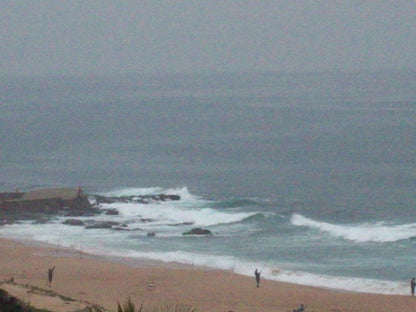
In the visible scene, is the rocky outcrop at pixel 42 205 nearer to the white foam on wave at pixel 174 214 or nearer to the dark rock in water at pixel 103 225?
the white foam on wave at pixel 174 214

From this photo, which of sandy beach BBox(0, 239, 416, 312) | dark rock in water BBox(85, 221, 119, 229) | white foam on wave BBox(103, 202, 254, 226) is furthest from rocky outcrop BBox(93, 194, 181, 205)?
sandy beach BBox(0, 239, 416, 312)

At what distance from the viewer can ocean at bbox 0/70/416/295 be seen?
3847 cm

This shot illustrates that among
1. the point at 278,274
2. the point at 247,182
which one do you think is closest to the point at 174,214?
the point at 247,182

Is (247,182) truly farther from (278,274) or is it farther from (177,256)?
(278,274)

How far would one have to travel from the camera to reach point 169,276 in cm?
3409

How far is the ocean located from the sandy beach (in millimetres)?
1930

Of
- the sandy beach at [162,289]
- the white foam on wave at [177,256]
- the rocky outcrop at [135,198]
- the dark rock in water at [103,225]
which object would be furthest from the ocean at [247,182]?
the sandy beach at [162,289]

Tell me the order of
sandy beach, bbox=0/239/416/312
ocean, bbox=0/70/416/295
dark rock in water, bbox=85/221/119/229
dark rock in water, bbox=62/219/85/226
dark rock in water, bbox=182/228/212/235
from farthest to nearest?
dark rock in water, bbox=62/219/85/226, dark rock in water, bbox=85/221/119/229, dark rock in water, bbox=182/228/212/235, ocean, bbox=0/70/416/295, sandy beach, bbox=0/239/416/312

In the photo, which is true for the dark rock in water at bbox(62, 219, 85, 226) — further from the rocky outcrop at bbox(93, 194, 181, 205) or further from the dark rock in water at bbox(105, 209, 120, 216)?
the rocky outcrop at bbox(93, 194, 181, 205)

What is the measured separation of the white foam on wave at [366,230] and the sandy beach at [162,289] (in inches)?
393

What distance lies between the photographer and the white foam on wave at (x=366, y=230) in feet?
138

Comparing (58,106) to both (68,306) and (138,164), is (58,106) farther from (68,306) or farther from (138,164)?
(68,306)

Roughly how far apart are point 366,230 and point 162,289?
15932 mm

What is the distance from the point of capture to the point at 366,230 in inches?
1742
